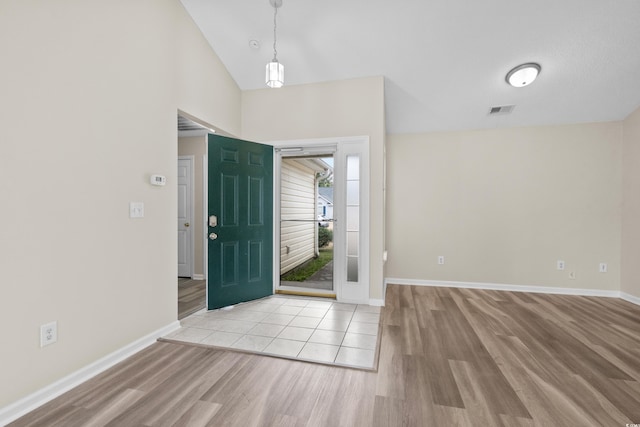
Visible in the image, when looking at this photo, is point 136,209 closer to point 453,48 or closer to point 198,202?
point 198,202

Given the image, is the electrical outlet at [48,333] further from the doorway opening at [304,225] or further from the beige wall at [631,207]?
the beige wall at [631,207]

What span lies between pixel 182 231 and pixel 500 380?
4825 millimetres

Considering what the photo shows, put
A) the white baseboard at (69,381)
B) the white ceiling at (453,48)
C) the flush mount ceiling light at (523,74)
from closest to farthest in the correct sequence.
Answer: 1. the white baseboard at (69,381)
2. the white ceiling at (453,48)
3. the flush mount ceiling light at (523,74)

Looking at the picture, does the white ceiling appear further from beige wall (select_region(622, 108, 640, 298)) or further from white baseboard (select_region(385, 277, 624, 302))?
white baseboard (select_region(385, 277, 624, 302))

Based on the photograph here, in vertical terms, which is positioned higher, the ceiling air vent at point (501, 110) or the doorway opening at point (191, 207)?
the ceiling air vent at point (501, 110)

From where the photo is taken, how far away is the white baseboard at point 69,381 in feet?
5.27

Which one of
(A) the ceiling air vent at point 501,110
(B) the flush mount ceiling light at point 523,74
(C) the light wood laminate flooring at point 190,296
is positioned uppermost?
(B) the flush mount ceiling light at point 523,74

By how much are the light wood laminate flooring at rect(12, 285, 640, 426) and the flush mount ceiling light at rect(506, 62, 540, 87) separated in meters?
2.76

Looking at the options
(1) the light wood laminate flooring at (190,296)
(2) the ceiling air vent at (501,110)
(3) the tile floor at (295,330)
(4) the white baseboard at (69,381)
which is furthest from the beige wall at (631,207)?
(4) the white baseboard at (69,381)

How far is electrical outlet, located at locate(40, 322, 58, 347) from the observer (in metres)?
1.76

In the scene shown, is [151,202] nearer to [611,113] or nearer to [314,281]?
[314,281]

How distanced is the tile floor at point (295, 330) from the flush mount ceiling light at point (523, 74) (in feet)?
10.3

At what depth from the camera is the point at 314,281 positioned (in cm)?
499

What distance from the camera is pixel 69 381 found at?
1.90m
